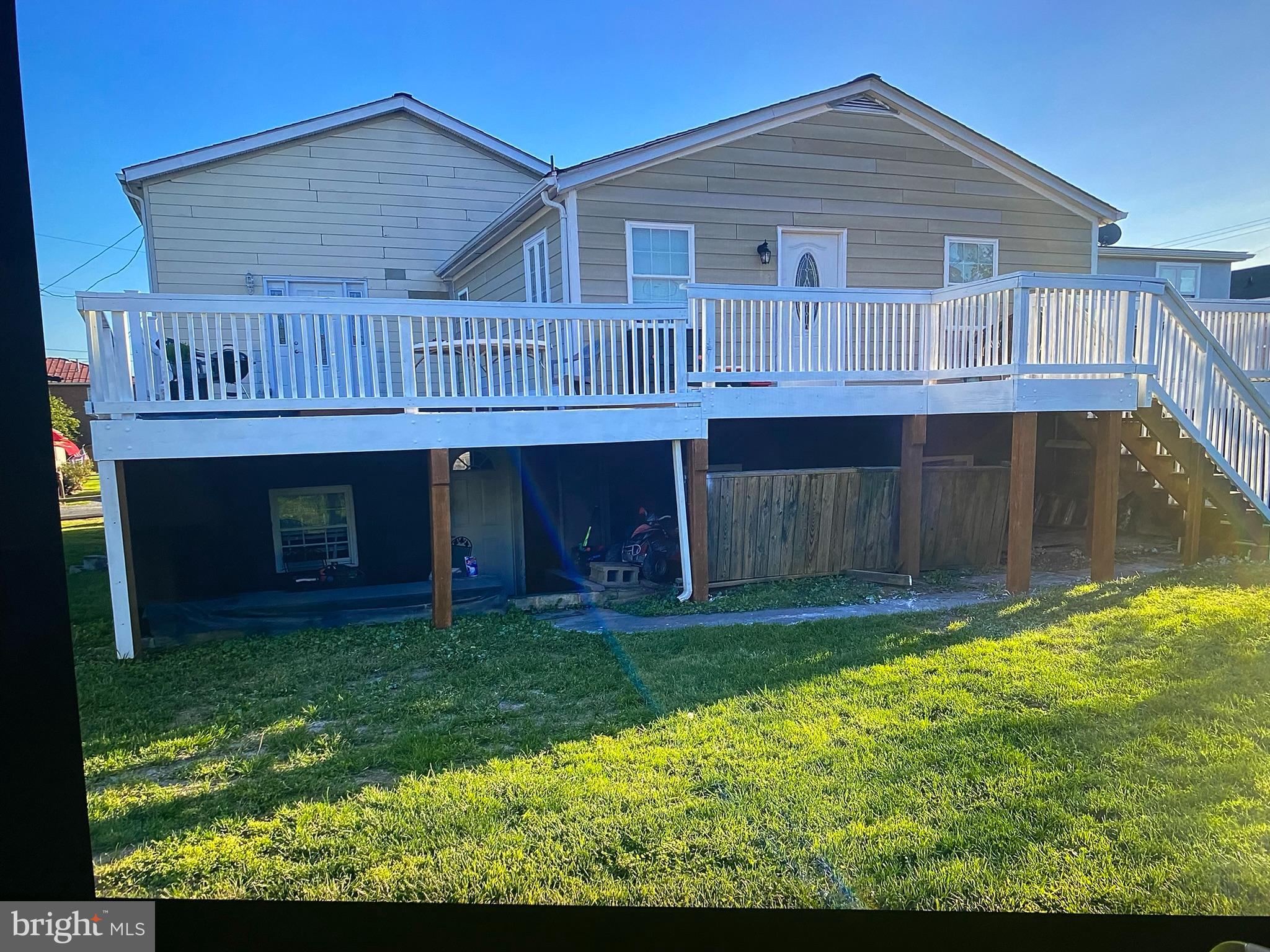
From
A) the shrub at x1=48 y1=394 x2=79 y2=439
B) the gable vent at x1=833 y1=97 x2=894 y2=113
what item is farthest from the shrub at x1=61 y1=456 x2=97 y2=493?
the gable vent at x1=833 y1=97 x2=894 y2=113

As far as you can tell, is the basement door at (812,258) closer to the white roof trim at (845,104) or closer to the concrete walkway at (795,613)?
the white roof trim at (845,104)

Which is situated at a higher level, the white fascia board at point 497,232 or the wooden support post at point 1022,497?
the white fascia board at point 497,232

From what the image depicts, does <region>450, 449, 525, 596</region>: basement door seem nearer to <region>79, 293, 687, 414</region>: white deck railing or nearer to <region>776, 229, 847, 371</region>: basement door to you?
<region>79, 293, 687, 414</region>: white deck railing

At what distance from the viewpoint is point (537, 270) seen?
8.51 meters

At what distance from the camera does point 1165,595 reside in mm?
5676

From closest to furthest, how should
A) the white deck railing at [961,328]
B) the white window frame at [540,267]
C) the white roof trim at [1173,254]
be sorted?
1. the white deck railing at [961,328]
2. the white window frame at [540,267]
3. the white roof trim at [1173,254]

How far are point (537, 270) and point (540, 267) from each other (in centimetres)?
10

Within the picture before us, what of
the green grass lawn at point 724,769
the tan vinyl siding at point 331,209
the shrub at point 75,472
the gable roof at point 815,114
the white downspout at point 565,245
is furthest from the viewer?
the shrub at point 75,472

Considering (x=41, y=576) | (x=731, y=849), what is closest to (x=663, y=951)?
(x=731, y=849)

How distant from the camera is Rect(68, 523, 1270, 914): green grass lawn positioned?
250cm

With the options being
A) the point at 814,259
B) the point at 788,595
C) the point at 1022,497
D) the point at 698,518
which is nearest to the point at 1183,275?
the point at 814,259

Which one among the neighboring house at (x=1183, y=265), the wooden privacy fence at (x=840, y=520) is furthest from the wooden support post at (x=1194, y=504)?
the neighboring house at (x=1183, y=265)

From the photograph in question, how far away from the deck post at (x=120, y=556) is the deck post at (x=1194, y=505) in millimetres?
8899

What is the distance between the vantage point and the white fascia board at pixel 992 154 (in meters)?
8.27
